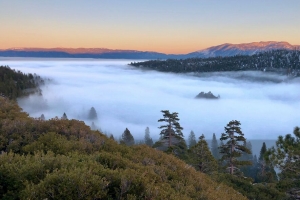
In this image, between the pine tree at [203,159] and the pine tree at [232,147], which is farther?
the pine tree at [232,147]

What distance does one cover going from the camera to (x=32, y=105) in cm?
10969

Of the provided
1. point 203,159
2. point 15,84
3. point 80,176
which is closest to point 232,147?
point 203,159

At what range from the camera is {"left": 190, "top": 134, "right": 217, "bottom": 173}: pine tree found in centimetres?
2202

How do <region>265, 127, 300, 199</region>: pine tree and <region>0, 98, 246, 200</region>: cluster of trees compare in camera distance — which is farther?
<region>265, 127, 300, 199</region>: pine tree

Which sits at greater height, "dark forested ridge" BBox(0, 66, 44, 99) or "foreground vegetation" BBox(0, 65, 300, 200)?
"foreground vegetation" BBox(0, 65, 300, 200)

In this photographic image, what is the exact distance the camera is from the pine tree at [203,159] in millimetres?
22016

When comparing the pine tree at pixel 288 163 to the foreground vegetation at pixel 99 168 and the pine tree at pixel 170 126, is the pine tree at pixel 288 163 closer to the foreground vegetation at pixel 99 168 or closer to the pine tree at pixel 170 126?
the foreground vegetation at pixel 99 168

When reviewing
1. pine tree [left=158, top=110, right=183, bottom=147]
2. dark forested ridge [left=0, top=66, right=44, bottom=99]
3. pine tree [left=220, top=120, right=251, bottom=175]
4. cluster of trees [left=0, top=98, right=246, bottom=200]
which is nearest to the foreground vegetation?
cluster of trees [left=0, top=98, right=246, bottom=200]

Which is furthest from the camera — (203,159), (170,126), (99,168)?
(170,126)

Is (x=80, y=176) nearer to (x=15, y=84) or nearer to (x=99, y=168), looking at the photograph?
(x=99, y=168)

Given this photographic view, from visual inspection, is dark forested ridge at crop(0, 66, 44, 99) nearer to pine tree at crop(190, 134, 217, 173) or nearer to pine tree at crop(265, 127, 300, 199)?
pine tree at crop(190, 134, 217, 173)

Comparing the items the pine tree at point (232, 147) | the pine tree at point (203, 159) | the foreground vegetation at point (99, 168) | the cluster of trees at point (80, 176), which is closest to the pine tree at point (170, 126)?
the pine tree at point (232, 147)

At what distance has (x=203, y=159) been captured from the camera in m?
22.2

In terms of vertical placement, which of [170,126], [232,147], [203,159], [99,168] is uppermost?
[99,168]
